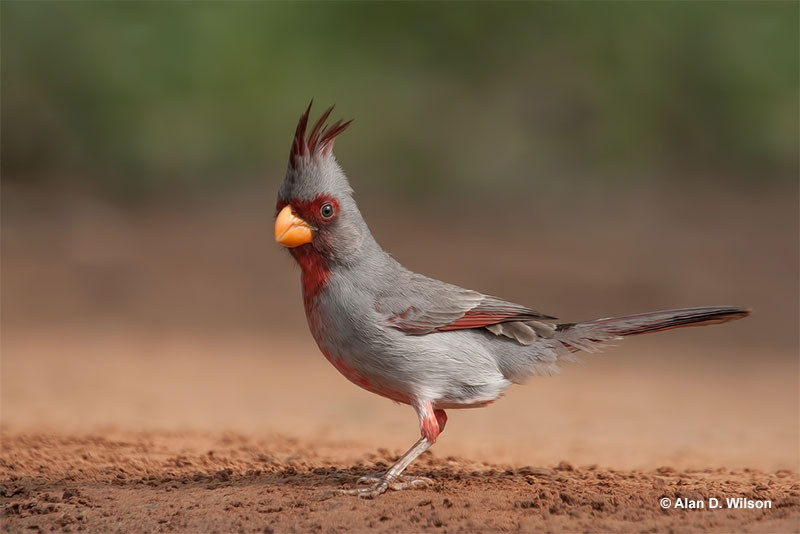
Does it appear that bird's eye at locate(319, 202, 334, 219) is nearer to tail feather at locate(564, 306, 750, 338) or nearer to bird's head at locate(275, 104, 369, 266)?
bird's head at locate(275, 104, 369, 266)

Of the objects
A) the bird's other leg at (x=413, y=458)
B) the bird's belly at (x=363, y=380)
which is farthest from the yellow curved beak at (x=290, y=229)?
the bird's other leg at (x=413, y=458)

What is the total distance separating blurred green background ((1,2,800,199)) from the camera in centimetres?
1509

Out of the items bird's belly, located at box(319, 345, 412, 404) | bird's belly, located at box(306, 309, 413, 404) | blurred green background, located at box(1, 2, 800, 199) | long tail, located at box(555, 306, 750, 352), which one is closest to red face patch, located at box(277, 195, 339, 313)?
bird's belly, located at box(306, 309, 413, 404)

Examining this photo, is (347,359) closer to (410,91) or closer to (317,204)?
(317,204)

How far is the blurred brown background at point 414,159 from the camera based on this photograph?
489 inches

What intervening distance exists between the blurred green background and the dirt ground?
0.91 meters

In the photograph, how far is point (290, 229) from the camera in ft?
15.8

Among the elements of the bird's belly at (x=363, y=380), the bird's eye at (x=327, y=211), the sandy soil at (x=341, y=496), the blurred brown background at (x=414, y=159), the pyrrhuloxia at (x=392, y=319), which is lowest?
the sandy soil at (x=341, y=496)

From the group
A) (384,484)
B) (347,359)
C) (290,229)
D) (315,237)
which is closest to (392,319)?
(347,359)

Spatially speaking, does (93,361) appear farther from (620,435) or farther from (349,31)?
(349,31)

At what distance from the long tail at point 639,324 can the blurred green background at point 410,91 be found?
34.4 feet

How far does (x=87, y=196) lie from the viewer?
15.1 meters

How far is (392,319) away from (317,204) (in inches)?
27.0

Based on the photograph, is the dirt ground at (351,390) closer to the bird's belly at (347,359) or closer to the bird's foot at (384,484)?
the bird's foot at (384,484)
